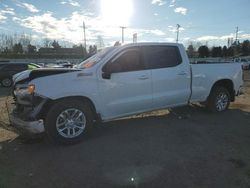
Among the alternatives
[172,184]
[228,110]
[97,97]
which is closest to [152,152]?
[172,184]

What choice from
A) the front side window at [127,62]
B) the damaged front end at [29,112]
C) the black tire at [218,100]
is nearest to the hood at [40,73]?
the damaged front end at [29,112]

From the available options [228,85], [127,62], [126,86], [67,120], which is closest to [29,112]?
[67,120]

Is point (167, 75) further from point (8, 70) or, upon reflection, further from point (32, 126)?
point (8, 70)

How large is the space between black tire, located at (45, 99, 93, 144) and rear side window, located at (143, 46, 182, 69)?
6.02 feet

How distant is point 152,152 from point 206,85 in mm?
3485

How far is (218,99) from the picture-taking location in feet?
27.3

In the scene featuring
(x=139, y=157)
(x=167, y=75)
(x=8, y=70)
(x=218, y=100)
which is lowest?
(x=139, y=157)

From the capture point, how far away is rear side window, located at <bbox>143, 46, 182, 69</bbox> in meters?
6.71

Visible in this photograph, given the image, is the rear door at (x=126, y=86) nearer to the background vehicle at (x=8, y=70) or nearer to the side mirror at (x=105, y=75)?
the side mirror at (x=105, y=75)

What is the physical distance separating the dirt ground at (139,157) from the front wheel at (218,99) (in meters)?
1.03

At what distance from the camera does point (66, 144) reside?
5613 millimetres

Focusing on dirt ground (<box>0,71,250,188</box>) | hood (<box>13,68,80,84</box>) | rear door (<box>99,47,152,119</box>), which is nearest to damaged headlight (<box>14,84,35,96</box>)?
hood (<box>13,68,80,84</box>)

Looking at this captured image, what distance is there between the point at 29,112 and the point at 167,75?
10.7 ft

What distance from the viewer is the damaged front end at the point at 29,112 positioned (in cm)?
528
